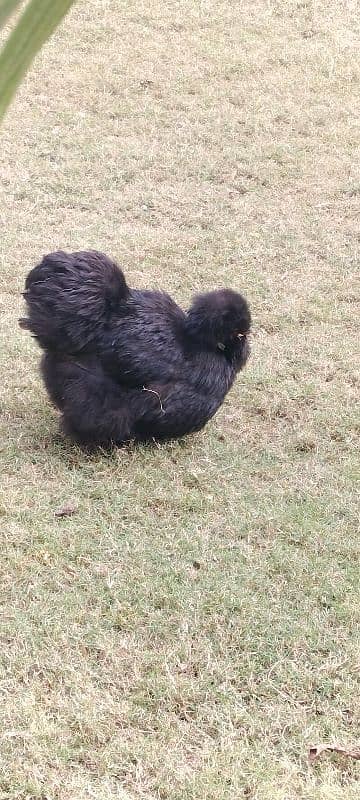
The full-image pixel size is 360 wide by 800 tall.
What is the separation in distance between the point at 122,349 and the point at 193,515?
34.1 inches

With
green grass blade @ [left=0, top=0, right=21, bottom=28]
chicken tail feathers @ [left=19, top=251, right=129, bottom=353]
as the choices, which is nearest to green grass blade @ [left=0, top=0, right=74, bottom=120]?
green grass blade @ [left=0, top=0, right=21, bottom=28]

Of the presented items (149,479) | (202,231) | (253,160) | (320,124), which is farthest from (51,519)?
(320,124)

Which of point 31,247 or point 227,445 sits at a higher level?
point 227,445

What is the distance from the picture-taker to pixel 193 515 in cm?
389

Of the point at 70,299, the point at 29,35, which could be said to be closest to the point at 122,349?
the point at 70,299

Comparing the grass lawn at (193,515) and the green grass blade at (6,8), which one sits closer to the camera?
the green grass blade at (6,8)

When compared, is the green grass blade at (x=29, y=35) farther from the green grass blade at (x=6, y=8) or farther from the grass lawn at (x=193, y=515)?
the grass lawn at (x=193, y=515)

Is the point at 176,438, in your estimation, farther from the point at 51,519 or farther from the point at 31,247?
the point at 31,247

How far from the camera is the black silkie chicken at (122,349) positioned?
4000mm

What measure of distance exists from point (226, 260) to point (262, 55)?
4889 millimetres

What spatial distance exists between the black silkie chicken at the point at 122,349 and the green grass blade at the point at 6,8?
2.85 m

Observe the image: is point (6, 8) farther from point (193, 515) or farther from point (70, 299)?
point (193, 515)

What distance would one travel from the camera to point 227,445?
4.46 m

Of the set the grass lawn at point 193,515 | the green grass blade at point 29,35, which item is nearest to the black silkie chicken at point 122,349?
the grass lawn at point 193,515
